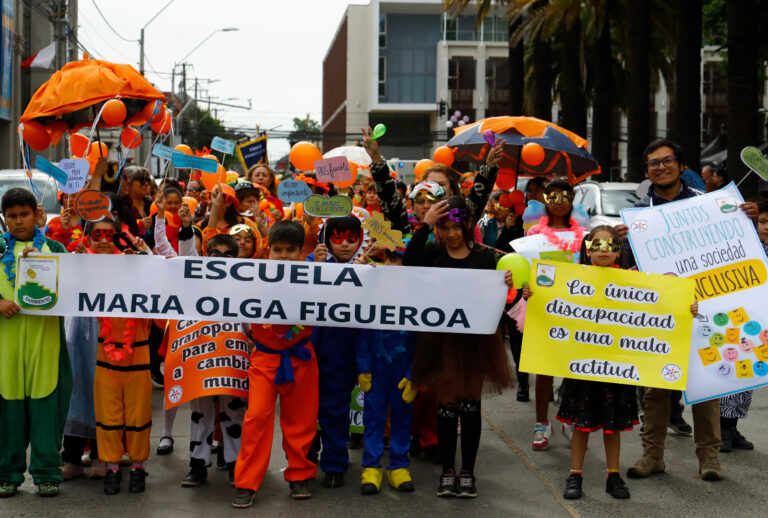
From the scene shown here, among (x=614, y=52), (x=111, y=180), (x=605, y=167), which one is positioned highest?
(x=614, y=52)

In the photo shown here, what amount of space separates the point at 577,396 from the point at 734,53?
11.1 m

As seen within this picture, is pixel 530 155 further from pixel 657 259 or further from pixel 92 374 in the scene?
pixel 92 374

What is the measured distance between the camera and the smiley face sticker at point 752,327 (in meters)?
5.73

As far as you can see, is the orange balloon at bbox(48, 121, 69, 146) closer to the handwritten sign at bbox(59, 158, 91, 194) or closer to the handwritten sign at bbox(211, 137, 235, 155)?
the handwritten sign at bbox(211, 137, 235, 155)

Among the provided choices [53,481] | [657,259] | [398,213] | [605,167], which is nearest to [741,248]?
[657,259]

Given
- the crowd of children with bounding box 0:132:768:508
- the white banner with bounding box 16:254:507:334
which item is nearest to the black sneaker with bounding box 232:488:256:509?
the crowd of children with bounding box 0:132:768:508

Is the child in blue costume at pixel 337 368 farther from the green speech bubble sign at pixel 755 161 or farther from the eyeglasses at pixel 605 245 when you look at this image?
the green speech bubble sign at pixel 755 161

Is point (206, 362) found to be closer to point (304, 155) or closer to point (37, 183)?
point (304, 155)

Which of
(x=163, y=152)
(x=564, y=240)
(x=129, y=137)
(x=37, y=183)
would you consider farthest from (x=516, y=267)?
(x=37, y=183)

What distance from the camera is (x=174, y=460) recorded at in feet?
20.1

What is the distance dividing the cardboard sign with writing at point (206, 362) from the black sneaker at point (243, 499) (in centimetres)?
58

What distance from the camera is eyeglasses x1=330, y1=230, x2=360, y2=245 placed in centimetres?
570

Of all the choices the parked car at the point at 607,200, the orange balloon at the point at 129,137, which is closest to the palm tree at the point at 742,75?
the parked car at the point at 607,200

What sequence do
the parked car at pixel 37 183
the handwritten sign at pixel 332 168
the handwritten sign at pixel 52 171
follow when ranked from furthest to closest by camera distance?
the parked car at pixel 37 183 → the handwritten sign at pixel 332 168 → the handwritten sign at pixel 52 171
